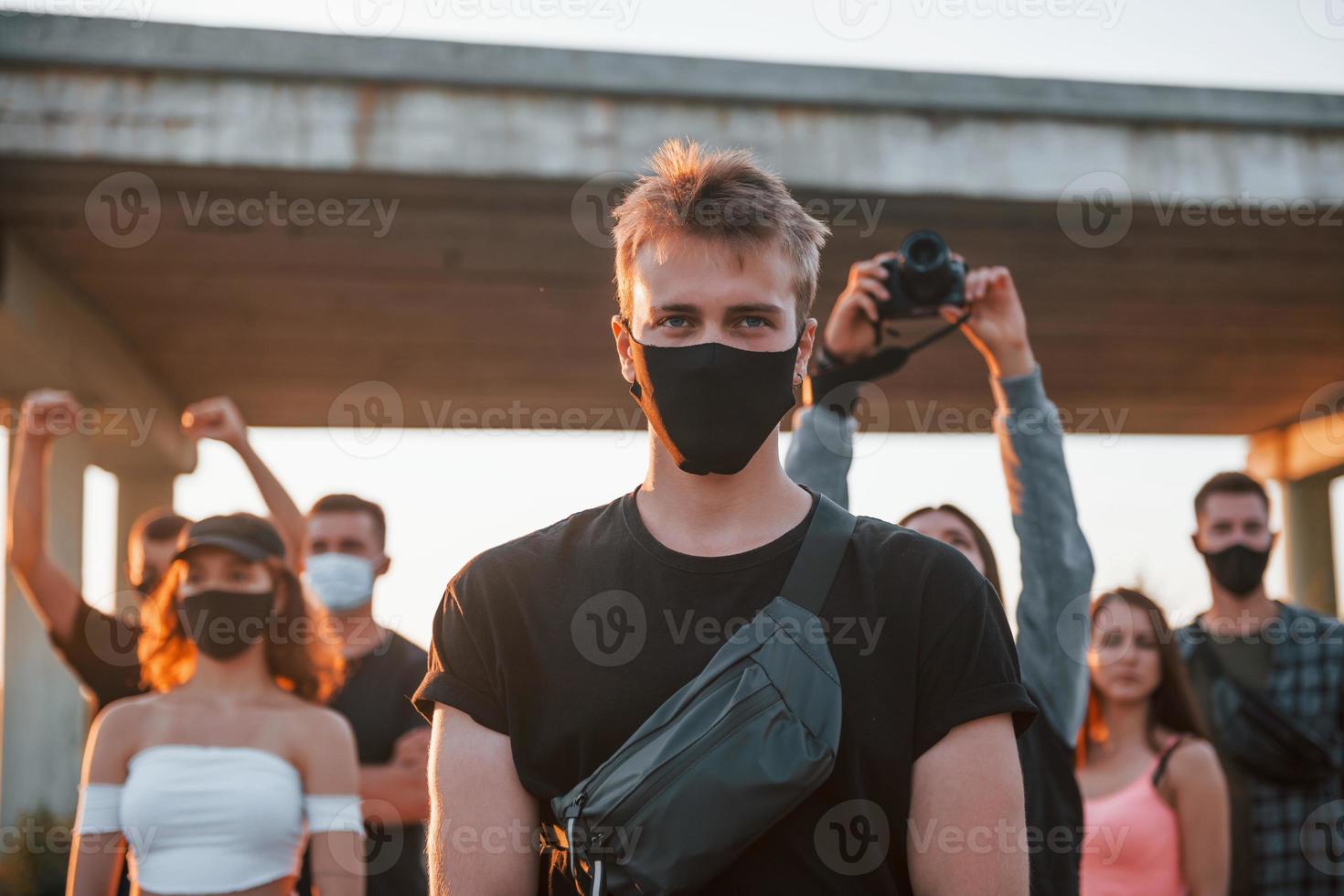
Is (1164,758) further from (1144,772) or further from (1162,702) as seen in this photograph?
(1162,702)

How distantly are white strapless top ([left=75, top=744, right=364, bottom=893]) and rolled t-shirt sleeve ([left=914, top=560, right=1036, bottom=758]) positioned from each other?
250 cm

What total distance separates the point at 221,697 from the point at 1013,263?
8.21 meters

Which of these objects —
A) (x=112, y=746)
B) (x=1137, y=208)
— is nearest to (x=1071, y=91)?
(x=1137, y=208)

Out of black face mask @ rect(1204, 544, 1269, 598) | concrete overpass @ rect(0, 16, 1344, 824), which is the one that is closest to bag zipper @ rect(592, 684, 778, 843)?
black face mask @ rect(1204, 544, 1269, 598)

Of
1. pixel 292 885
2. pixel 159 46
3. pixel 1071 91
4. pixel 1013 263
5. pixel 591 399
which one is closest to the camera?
pixel 292 885

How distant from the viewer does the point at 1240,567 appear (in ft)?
18.1

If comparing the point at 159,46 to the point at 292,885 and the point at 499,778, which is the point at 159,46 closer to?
the point at 292,885

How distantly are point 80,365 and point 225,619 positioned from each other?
8013 millimetres

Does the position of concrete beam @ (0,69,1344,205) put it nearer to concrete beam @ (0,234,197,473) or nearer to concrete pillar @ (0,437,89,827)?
concrete beam @ (0,234,197,473)

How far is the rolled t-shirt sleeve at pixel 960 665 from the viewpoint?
204cm

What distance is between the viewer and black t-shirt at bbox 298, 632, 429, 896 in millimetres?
4531

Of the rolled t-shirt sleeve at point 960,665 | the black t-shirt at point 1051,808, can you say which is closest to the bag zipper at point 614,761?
the rolled t-shirt sleeve at point 960,665

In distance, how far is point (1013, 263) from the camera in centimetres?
1095

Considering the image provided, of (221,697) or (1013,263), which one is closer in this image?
(221,697)
